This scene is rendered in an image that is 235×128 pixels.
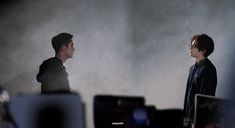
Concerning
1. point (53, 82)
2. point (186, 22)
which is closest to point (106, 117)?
point (53, 82)

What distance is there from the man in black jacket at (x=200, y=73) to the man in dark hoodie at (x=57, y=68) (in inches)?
44.9

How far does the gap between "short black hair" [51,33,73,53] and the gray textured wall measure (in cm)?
5

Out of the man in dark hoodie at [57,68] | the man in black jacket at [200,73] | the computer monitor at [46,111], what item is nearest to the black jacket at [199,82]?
the man in black jacket at [200,73]

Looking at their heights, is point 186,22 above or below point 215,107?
above

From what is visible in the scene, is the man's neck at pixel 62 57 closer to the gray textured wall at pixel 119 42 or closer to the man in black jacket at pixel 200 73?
the gray textured wall at pixel 119 42

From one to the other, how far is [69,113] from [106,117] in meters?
0.73

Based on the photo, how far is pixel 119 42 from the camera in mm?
4184

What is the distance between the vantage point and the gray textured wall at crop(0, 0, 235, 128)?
13.1ft

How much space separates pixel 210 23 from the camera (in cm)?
432

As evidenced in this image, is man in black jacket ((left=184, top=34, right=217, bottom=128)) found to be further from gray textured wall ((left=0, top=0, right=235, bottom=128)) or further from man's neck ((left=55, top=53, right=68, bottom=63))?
man's neck ((left=55, top=53, right=68, bottom=63))

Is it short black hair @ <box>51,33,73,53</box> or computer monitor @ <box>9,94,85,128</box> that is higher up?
short black hair @ <box>51,33,73,53</box>

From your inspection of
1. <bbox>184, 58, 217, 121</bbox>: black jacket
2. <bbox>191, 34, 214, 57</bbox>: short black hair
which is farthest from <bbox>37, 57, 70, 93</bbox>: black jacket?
<bbox>191, 34, 214, 57</bbox>: short black hair

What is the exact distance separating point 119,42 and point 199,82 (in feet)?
2.77

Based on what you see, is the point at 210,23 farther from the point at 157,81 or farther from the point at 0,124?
the point at 0,124
